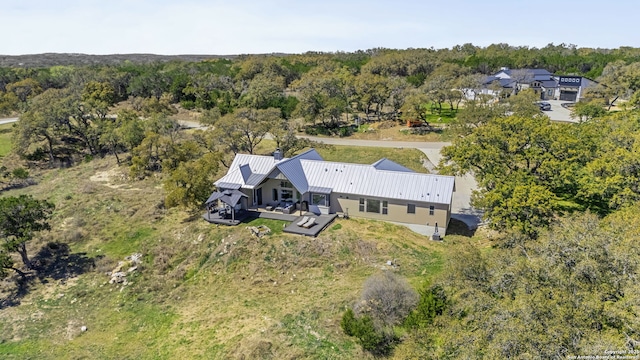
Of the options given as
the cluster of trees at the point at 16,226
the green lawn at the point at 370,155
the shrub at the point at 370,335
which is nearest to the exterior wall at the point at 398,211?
the shrub at the point at 370,335

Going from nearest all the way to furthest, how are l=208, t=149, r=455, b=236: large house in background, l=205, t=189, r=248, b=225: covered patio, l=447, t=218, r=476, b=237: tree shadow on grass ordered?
l=208, t=149, r=455, b=236: large house in background < l=447, t=218, r=476, b=237: tree shadow on grass < l=205, t=189, r=248, b=225: covered patio

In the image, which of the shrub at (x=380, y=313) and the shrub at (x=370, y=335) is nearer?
the shrub at (x=370, y=335)

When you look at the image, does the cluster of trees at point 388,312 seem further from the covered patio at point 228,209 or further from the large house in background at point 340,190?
the covered patio at point 228,209

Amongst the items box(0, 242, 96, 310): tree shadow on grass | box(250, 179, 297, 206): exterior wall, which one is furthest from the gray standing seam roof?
box(0, 242, 96, 310): tree shadow on grass

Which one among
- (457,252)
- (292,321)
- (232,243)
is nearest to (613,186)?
(457,252)

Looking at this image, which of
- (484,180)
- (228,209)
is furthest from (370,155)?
(228,209)

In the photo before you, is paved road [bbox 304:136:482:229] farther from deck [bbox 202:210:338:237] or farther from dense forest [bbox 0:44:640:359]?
deck [bbox 202:210:338:237]

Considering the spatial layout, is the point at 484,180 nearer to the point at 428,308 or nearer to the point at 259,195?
the point at 428,308
